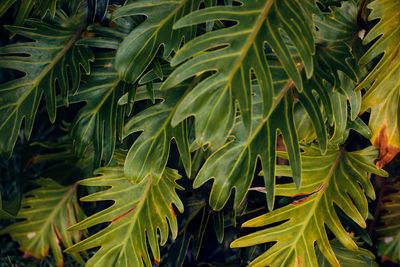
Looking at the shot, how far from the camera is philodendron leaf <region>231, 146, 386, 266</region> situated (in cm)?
85

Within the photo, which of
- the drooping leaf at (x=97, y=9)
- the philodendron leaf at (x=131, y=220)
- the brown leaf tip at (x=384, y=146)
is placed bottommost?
the philodendron leaf at (x=131, y=220)

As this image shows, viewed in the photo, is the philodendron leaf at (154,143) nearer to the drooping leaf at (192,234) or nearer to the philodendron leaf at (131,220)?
the philodendron leaf at (131,220)

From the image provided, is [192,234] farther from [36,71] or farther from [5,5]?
[5,5]

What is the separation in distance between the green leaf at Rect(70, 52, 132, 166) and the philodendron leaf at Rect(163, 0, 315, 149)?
0.28 meters

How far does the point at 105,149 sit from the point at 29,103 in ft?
0.72

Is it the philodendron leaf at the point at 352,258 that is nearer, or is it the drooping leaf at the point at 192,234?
the philodendron leaf at the point at 352,258

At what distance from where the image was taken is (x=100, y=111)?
36.5 inches

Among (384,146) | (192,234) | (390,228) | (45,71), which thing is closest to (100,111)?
(45,71)

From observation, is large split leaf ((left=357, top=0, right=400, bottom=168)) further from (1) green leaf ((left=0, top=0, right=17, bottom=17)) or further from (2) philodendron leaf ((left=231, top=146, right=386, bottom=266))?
(1) green leaf ((left=0, top=0, right=17, bottom=17))

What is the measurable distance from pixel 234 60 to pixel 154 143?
26 cm

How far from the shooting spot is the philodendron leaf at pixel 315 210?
85cm

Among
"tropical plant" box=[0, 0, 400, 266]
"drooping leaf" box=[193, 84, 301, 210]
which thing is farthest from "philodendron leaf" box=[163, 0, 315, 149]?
"drooping leaf" box=[193, 84, 301, 210]

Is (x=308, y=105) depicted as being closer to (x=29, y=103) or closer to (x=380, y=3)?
(x=380, y=3)

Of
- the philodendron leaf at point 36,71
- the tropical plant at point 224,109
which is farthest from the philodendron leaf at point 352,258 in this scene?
the philodendron leaf at point 36,71
